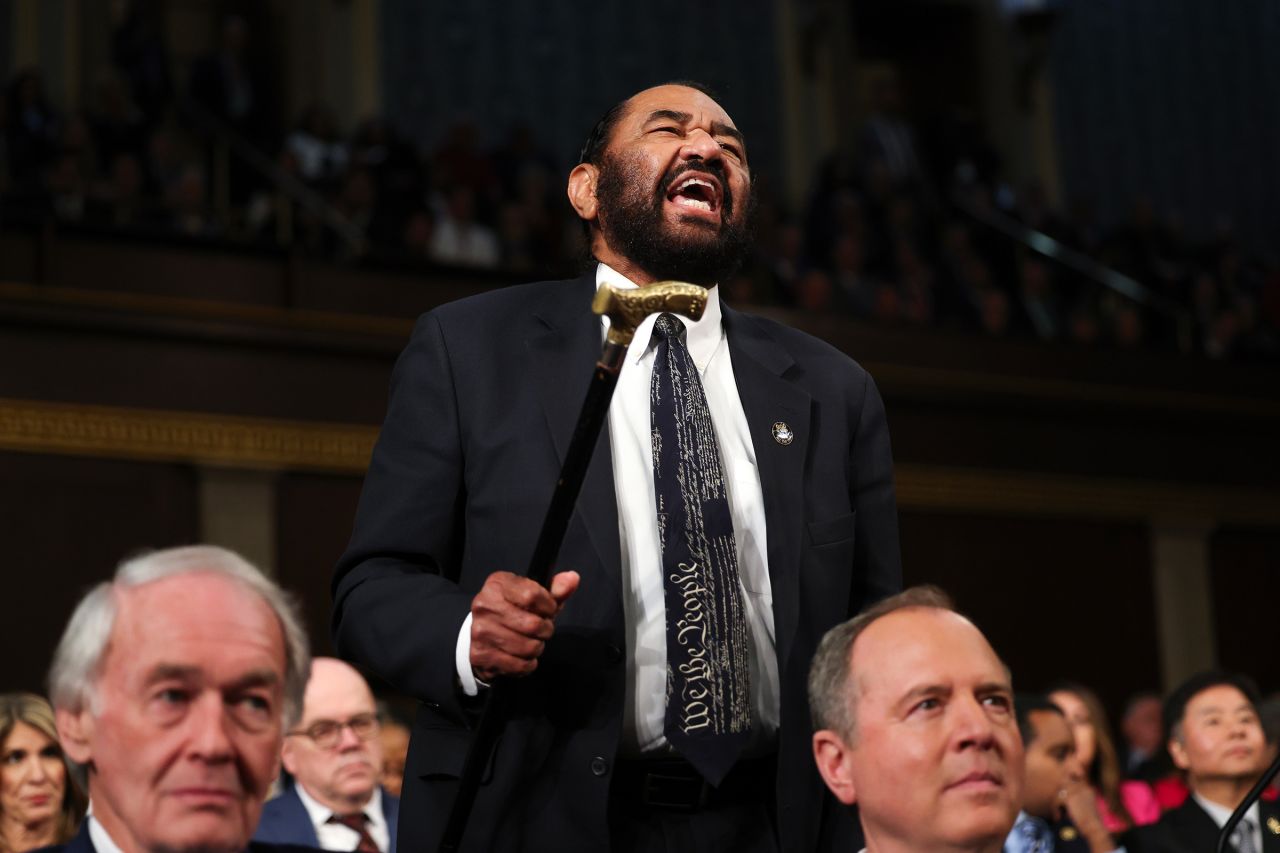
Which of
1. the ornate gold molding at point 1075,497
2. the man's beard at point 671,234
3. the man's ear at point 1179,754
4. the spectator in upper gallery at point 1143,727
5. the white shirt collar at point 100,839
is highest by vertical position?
the ornate gold molding at point 1075,497

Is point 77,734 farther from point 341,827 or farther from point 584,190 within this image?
point 341,827

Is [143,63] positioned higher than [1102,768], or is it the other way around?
[143,63]

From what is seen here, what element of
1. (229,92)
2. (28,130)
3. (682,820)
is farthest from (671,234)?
(229,92)

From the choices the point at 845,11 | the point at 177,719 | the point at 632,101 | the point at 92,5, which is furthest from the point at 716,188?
the point at 845,11

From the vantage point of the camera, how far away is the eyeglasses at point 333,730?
13.7ft

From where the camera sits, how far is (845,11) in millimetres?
13531

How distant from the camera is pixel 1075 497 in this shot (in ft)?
30.5

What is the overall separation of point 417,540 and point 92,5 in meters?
9.59

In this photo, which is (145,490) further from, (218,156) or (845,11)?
(845,11)

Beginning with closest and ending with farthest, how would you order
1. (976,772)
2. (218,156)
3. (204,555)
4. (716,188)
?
(204,555)
(976,772)
(716,188)
(218,156)

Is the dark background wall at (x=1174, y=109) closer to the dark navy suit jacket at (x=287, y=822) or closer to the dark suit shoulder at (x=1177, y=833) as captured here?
the dark suit shoulder at (x=1177, y=833)

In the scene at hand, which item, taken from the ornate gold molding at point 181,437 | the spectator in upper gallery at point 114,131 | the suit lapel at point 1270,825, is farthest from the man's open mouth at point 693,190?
the spectator in upper gallery at point 114,131

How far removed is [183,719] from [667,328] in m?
0.96

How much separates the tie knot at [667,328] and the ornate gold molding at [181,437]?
5.11 metres
